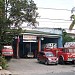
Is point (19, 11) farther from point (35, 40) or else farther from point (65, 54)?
point (35, 40)

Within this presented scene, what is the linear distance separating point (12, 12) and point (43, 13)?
23617 millimetres

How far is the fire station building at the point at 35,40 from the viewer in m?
47.3

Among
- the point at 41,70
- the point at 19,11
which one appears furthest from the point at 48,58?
the point at 19,11

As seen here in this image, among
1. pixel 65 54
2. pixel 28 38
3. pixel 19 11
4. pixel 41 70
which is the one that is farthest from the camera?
pixel 28 38

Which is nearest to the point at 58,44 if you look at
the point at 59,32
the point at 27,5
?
the point at 59,32

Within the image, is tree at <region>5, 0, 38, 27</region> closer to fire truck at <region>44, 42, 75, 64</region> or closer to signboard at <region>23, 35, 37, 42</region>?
fire truck at <region>44, 42, 75, 64</region>

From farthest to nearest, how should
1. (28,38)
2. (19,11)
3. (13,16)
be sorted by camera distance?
(28,38) < (13,16) < (19,11)

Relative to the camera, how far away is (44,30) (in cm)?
5253

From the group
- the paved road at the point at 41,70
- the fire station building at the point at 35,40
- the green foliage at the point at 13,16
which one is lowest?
the paved road at the point at 41,70

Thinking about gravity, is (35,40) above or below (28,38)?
below

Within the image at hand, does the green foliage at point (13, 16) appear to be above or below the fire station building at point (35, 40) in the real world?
above

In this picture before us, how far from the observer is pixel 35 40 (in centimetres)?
4791

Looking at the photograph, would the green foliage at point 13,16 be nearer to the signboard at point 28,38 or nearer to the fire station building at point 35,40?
the signboard at point 28,38

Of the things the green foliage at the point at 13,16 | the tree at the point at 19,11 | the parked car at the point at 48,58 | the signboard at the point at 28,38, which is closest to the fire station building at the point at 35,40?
the signboard at the point at 28,38
